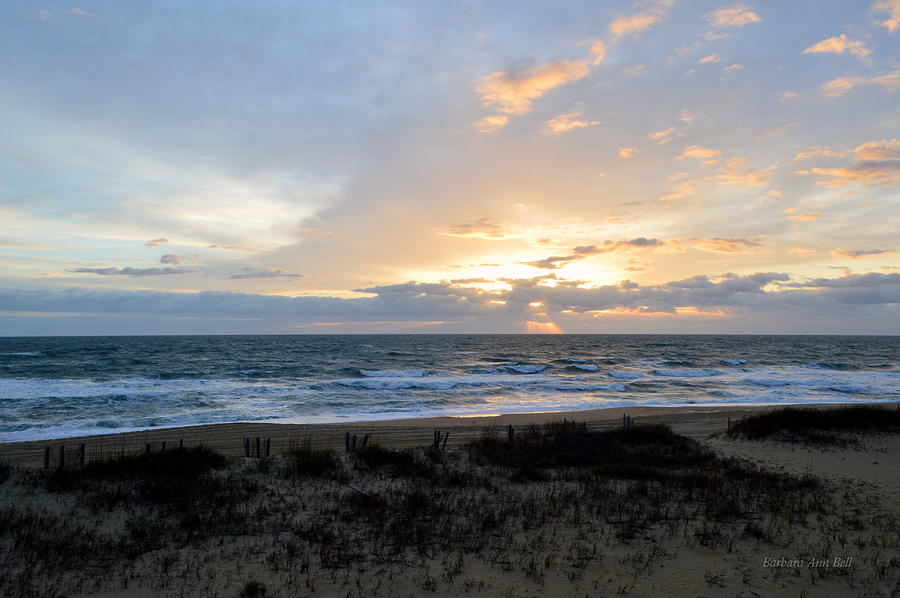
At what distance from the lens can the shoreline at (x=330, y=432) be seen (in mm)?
18938

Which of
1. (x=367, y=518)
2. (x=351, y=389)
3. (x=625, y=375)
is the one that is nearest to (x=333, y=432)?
(x=367, y=518)

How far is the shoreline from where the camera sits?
18938 mm

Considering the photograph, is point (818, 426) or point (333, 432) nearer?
point (818, 426)

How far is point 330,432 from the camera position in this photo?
23031mm

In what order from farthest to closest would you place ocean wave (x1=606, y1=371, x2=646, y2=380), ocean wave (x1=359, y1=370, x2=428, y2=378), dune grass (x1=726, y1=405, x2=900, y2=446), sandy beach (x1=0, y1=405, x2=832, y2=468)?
ocean wave (x1=359, y1=370, x2=428, y2=378) < ocean wave (x1=606, y1=371, x2=646, y2=380) < sandy beach (x1=0, y1=405, x2=832, y2=468) < dune grass (x1=726, y1=405, x2=900, y2=446)

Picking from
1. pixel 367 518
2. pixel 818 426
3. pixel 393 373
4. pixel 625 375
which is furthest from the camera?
pixel 393 373

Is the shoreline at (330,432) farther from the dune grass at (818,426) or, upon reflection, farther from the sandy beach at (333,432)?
the dune grass at (818,426)

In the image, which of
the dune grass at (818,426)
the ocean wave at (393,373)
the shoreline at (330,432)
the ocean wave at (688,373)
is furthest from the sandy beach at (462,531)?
the ocean wave at (688,373)

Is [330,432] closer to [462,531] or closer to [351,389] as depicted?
[462,531]

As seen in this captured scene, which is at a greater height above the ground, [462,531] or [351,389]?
[462,531]

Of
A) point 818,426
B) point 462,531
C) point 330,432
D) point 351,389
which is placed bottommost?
point 351,389

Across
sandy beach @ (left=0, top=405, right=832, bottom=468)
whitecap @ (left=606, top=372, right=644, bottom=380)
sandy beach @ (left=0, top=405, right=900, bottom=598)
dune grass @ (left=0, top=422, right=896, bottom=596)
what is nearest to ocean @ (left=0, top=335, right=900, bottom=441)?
whitecap @ (left=606, top=372, right=644, bottom=380)

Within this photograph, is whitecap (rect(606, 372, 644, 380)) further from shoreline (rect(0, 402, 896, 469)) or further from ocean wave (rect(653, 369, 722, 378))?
shoreline (rect(0, 402, 896, 469))

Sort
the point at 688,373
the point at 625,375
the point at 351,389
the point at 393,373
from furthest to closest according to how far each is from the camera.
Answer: the point at 688,373 → the point at 393,373 → the point at 625,375 → the point at 351,389
